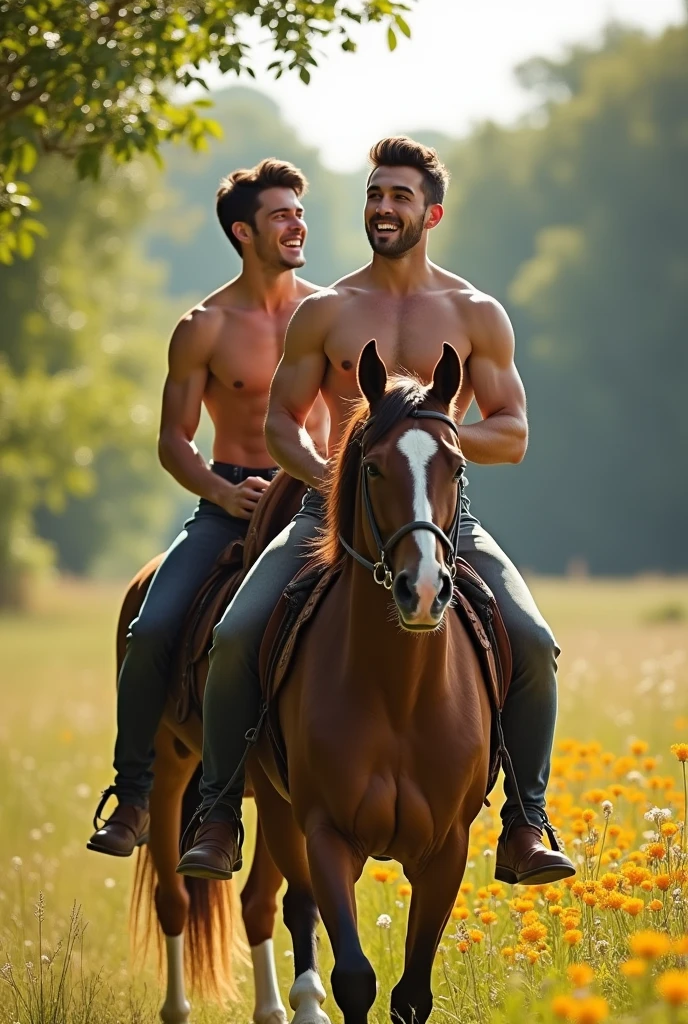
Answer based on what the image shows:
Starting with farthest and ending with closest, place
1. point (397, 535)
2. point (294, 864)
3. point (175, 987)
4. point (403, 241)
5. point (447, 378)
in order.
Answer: point (175, 987) → point (294, 864) → point (403, 241) → point (447, 378) → point (397, 535)

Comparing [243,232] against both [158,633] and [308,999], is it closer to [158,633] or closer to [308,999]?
[158,633]

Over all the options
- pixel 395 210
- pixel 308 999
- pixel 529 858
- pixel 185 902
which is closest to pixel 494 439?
pixel 395 210

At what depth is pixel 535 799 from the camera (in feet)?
20.2

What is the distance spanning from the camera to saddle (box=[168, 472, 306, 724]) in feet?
22.4

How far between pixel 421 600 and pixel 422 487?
411 mm

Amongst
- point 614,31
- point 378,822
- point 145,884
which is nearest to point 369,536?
point 378,822

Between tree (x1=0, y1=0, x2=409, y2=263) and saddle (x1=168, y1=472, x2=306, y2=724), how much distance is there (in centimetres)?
258

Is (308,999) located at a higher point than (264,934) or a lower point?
lower

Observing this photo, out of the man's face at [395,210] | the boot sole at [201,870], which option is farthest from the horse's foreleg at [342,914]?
the man's face at [395,210]

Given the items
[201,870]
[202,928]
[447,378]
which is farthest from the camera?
[202,928]

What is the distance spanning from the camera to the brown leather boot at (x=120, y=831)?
7.53 m

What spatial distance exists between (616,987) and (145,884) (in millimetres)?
3575

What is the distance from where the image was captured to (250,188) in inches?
307

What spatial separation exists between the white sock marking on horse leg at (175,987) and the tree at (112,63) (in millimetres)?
4169
